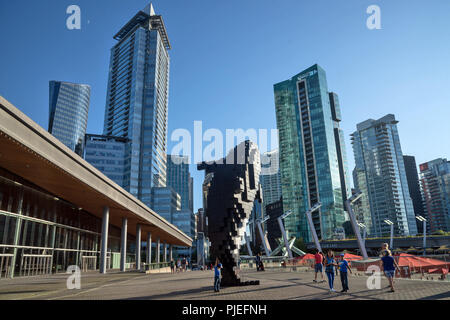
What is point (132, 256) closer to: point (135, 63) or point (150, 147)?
point (150, 147)

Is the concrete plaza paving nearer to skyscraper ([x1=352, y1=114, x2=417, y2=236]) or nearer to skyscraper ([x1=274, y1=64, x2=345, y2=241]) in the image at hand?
skyscraper ([x1=274, y1=64, x2=345, y2=241])

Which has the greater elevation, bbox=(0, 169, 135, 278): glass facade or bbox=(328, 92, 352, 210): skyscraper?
bbox=(328, 92, 352, 210): skyscraper

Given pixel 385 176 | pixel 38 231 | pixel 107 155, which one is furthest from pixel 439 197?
pixel 38 231

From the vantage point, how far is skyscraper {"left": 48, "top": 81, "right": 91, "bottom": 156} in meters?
166

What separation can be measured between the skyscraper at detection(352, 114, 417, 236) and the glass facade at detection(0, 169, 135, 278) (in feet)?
511

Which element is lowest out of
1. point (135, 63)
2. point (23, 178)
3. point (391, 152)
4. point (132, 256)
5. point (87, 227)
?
point (132, 256)

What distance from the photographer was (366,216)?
170250 mm

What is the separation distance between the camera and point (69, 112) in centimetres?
17275

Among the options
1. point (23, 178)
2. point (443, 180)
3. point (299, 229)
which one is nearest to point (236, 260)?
point (23, 178)

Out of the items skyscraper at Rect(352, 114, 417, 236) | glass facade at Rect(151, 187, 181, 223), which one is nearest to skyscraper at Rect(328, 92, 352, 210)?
skyscraper at Rect(352, 114, 417, 236)

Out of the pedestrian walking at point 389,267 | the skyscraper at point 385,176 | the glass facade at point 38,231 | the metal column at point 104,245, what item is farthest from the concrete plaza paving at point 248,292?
the skyscraper at point 385,176

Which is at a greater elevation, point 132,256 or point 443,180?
point 443,180
